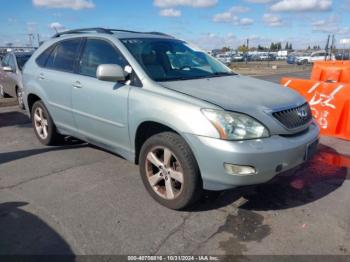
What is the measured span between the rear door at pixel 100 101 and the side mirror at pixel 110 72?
0.16 meters

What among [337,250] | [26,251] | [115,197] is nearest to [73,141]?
[115,197]

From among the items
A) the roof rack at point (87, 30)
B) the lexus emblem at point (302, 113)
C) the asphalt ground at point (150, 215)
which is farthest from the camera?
the roof rack at point (87, 30)

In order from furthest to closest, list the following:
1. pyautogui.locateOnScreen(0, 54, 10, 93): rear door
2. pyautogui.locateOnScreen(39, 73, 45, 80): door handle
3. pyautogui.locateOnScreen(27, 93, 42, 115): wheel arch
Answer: pyautogui.locateOnScreen(0, 54, 10, 93): rear door < pyautogui.locateOnScreen(27, 93, 42, 115): wheel arch < pyautogui.locateOnScreen(39, 73, 45, 80): door handle

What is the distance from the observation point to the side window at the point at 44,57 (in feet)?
17.6

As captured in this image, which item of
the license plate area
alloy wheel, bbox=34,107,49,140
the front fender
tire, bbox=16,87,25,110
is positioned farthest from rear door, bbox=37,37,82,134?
tire, bbox=16,87,25,110

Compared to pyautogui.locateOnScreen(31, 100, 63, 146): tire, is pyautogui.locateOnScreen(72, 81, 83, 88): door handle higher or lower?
higher

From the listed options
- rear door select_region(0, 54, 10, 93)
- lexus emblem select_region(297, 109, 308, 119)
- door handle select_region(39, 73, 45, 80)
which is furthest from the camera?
rear door select_region(0, 54, 10, 93)

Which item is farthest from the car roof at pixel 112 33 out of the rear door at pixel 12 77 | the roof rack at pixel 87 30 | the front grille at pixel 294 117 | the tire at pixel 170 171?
the rear door at pixel 12 77

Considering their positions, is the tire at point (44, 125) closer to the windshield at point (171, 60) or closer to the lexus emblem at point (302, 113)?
the windshield at point (171, 60)

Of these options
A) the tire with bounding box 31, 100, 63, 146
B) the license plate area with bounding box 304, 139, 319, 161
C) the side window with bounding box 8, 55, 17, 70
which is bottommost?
the tire with bounding box 31, 100, 63, 146

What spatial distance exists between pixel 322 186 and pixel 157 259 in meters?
2.45

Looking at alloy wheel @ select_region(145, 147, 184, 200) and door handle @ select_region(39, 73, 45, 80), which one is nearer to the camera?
alloy wheel @ select_region(145, 147, 184, 200)

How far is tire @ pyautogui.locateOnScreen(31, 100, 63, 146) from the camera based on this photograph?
5395 millimetres

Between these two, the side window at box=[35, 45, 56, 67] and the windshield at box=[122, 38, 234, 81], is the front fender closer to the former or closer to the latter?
the windshield at box=[122, 38, 234, 81]
